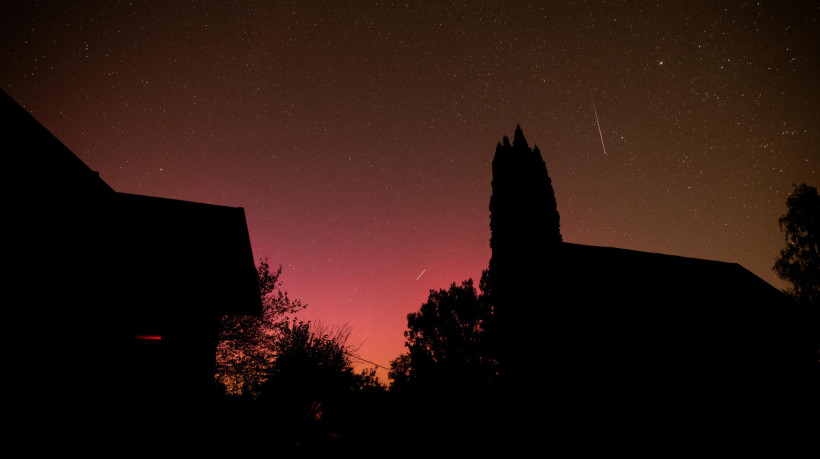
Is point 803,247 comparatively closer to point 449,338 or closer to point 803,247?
point 803,247

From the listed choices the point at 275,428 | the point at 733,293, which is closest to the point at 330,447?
the point at 275,428

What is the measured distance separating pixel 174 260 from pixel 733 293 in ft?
72.3

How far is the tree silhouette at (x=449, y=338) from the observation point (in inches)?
1280

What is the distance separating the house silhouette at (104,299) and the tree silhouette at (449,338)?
27.7m

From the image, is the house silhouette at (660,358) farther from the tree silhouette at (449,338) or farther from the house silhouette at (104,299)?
the tree silhouette at (449,338)

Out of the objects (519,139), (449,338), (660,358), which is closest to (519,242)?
(519,139)

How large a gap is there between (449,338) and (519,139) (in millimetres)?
22329

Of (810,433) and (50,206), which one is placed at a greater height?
(50,206)

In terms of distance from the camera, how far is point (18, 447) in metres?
4.02

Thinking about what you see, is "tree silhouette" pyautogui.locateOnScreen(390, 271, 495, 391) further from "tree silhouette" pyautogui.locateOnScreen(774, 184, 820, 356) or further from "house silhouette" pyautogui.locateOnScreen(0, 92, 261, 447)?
"house silhouette" pyautogui.locateOnScreen(0, 92, 261, 447)

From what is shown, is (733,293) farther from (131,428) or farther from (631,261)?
(131,428)

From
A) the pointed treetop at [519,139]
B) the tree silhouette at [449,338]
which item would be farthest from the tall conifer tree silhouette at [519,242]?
the tree silhouette at [449,338]

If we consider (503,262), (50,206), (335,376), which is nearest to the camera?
(50,206)

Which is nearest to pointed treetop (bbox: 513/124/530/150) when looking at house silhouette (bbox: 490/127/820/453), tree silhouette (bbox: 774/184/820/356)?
house silhouette (bbox: 490/127/820/453)
